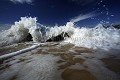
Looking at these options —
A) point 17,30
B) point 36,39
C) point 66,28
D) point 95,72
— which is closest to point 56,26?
point 66,28

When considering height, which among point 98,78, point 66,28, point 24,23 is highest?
point 24,23

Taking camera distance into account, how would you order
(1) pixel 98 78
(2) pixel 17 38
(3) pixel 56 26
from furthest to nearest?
(3) pixel 56 26 → (2) pixel 17 38 → (1) pixel 98 78

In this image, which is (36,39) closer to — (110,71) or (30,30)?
(30,30)

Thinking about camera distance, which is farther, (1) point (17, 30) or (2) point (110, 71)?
(1) point (17, 30)

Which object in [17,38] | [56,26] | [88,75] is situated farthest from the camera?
[56,26]

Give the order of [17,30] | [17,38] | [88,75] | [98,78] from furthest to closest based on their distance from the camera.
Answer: [17,30] < [17,38] < [88,75] < [98,78]

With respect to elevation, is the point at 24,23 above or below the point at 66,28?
above

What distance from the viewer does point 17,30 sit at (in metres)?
10.5

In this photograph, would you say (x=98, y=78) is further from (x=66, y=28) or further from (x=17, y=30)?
(x=17, y=30)

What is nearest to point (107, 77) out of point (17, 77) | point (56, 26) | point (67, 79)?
point (67, 79)

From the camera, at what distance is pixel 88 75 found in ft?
7.21

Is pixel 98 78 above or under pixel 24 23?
under

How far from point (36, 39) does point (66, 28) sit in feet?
9.24

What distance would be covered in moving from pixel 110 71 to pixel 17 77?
1807mm
